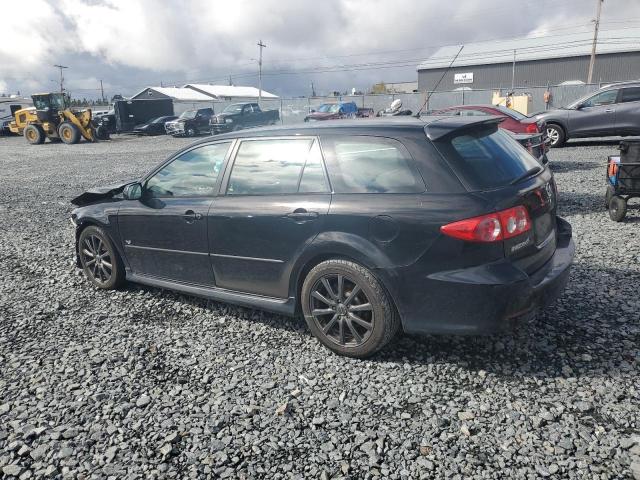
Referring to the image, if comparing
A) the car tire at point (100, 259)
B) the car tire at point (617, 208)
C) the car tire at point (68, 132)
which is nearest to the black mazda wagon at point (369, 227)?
the car tire at point (100, 259)

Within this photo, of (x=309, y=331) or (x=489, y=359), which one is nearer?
(x=489, y=359)

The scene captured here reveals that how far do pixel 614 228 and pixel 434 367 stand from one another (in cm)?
429

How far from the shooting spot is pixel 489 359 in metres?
3.28

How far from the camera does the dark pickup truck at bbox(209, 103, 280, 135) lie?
28.9m

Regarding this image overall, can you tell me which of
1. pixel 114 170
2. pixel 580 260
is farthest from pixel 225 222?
pixel 114 170

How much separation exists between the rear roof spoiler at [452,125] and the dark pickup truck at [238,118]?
82.7 ft

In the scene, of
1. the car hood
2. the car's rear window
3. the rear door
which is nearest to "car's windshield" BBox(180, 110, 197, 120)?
the rear door

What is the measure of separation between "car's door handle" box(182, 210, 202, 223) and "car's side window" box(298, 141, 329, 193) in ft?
3.22

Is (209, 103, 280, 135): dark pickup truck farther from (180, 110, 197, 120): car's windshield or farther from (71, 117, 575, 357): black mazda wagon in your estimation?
(71, 117, 575, 357): black mazda wagon

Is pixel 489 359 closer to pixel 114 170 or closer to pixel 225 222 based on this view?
pixel 225 222

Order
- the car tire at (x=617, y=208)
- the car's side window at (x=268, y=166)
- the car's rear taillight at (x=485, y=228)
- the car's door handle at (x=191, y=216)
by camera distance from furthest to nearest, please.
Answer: the car tire at (x=617, y=208) → the car's door handle at (x=191, y=216) → the car's side window at (x=268, y=166) → the car's rear taillight at (x=485, y=228)

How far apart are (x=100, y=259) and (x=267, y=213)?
2363 mm

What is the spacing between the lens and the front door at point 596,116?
44.3 feet

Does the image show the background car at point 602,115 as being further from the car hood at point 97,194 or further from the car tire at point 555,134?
the car hood at point 97,194
